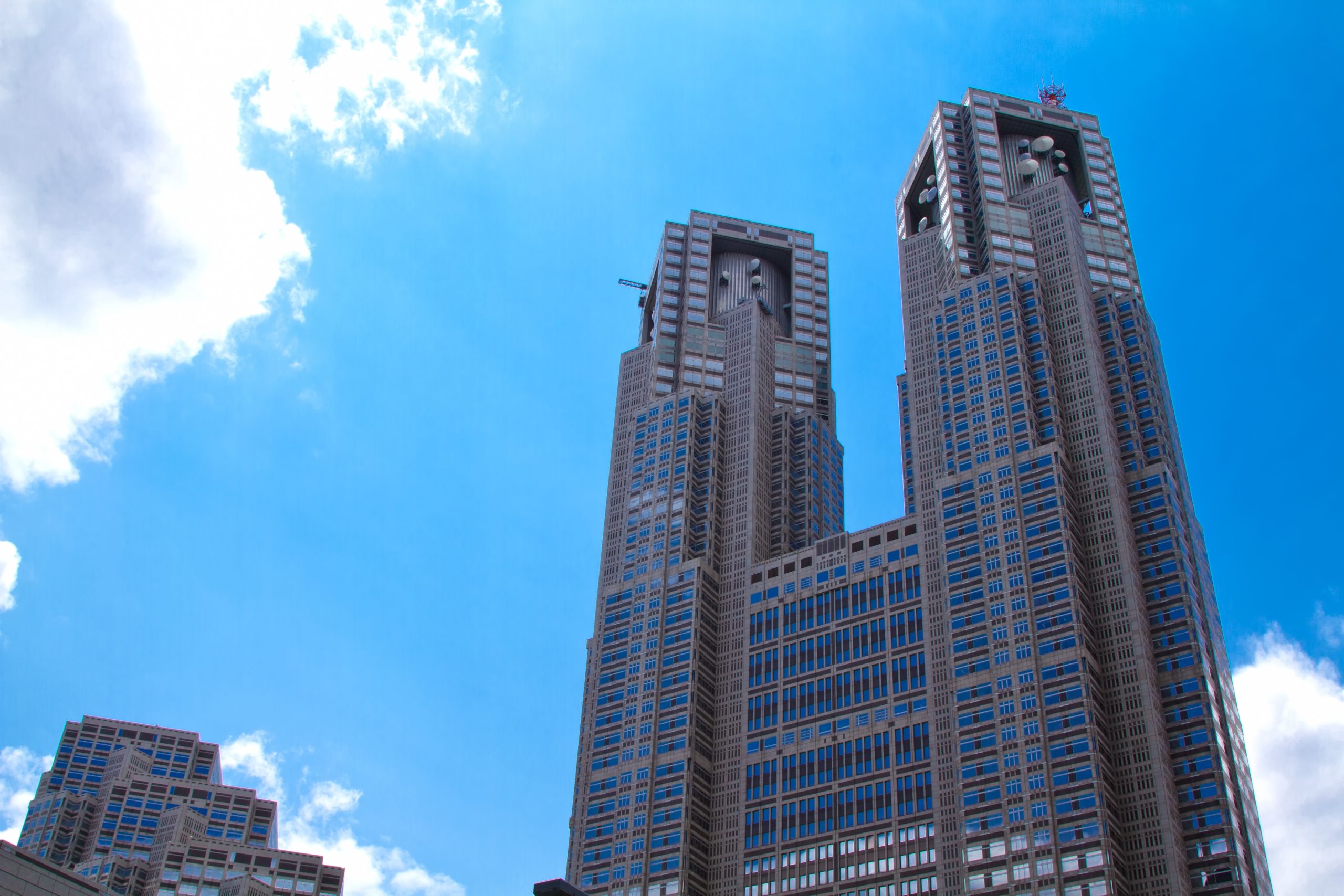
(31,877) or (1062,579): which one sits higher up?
(1062,579)

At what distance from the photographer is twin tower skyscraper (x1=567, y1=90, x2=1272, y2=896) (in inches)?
5344

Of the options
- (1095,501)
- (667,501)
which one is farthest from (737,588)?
(1095,501)

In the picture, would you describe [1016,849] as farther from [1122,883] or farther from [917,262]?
[917,262]

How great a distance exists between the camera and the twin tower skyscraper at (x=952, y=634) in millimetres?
135750

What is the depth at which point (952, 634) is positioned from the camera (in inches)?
5955

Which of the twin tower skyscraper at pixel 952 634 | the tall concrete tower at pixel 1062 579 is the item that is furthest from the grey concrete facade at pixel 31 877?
the tall concrete tower at pixel 1062 579

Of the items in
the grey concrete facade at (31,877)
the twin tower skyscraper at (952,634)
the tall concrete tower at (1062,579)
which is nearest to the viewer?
the grey concrete facade at (31,877)

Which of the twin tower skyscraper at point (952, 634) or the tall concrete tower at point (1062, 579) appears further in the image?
the twin tower skyscraper at point (952, 634)

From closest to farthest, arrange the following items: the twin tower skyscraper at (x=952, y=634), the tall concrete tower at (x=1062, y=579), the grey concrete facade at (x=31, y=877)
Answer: the grey concrete facade at (x=31, y=877) → the tall concrete tower at (x=1062, y=579) → the twin tower skyscraper at (x=952, y=634)

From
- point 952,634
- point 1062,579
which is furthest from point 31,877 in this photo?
point 1062,579

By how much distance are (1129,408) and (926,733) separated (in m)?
49.4

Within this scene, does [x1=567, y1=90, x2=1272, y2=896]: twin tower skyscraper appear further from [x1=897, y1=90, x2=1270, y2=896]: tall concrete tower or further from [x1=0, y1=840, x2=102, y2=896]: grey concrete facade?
[x1=0, y1=840, x2=102, y2=896]: grey concrete facade

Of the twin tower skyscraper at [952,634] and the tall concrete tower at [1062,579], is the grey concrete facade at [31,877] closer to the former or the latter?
the twin tower skyscraper at [952,634]

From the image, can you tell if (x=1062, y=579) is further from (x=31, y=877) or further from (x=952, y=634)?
(x=31, y=877)
